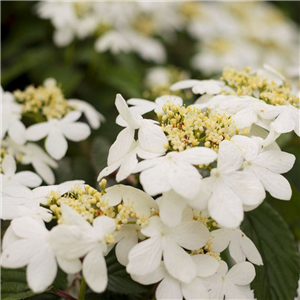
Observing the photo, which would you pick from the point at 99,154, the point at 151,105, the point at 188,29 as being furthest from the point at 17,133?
the point at 188,29

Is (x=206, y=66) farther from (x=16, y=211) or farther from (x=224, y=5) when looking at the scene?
(x=16, y=211)

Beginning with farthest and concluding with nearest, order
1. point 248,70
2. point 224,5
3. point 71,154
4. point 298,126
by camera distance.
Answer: point 224,5 < point 71,154 < point 248,70 < point 298,126

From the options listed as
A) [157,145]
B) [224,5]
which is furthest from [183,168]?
[224,5]

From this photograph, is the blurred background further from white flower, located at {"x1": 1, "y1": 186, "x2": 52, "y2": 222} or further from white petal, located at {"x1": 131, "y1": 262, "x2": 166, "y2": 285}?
white petal, located at {"x1": 131, "y1": 262, "x2": 166, "y2": 285}

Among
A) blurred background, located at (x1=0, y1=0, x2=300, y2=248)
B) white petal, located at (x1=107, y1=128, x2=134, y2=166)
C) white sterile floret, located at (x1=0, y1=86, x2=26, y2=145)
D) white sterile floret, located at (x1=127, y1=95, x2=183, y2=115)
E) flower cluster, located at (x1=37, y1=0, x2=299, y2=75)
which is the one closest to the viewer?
white petal, located at (x1=107, y1=128, x2=134, y2=166)

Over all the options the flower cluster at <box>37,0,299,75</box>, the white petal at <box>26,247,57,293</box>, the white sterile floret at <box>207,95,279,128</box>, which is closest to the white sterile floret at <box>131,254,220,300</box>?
the white petal at <box>26,247,57,293</box>

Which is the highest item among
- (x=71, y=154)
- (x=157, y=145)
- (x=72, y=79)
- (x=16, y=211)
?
(x=157, y=145)
